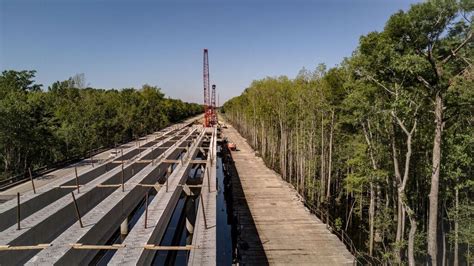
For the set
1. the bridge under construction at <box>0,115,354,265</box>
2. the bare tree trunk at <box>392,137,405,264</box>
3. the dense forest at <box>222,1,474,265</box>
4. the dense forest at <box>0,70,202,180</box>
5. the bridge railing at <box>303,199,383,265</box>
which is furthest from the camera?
the dense forest at <box>0,70,202,180</box>

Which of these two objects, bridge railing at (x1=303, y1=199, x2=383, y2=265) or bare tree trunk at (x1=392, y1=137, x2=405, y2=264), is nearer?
bare tree trunk at (x1=392, y1=137, x2=405, y2=264)

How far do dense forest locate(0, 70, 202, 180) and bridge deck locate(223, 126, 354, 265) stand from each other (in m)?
18.0

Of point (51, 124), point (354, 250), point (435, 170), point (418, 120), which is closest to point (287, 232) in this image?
point (354, 250)

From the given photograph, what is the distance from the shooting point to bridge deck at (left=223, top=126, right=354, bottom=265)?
14.8 metres

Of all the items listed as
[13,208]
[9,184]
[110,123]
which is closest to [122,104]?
[110,123]

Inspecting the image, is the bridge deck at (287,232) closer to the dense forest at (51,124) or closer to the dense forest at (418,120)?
the dense forest at (418,120)

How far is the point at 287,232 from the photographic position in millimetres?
17719

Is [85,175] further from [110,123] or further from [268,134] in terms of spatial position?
[268,134]

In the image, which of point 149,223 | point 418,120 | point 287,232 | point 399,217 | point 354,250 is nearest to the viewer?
point 149,223

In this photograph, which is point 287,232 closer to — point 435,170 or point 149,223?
point 435,170

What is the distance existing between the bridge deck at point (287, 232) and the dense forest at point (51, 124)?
1803 cm

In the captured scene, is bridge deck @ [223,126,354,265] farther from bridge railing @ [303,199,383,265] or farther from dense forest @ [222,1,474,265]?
dense forest @ [222,1,474,265]

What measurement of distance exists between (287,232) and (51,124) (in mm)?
25256

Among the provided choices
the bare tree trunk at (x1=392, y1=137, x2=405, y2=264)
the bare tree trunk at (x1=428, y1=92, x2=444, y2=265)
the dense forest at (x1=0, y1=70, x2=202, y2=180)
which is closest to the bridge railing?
the bare tree trunk at (x1=392, y1=137, x2=405, y2=264)
